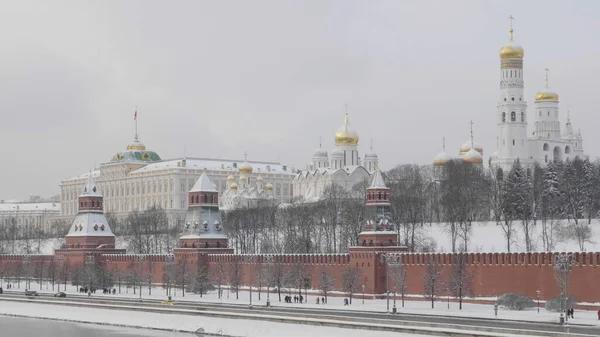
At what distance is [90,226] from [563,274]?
3835cm

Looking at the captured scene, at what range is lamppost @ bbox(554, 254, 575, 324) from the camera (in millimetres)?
41684

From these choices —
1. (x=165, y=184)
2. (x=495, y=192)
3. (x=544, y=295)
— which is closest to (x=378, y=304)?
(x=544, y=295)

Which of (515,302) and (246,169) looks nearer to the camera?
(515,302)

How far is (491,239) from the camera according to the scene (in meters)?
73.6

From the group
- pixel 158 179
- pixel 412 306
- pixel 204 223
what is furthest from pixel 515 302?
pixel 158 179

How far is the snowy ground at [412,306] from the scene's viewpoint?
43531 millimetres

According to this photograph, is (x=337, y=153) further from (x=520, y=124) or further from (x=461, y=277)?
(x=461, y=277)

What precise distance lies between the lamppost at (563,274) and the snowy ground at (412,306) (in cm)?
58

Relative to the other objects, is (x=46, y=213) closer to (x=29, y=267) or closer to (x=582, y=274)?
(x=29, y=267)

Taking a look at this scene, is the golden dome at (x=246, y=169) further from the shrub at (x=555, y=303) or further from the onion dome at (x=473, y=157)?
the shrub at (x=555, y=303)

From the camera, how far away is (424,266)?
179ft

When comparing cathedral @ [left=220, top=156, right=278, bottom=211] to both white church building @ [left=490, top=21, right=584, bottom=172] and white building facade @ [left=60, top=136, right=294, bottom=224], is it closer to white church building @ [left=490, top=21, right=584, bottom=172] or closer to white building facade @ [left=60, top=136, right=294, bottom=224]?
white building facade @ [left=60, top=136, right=294, bottom=224]

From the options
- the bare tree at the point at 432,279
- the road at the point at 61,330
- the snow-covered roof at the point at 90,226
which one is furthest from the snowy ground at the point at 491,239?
the road at the point at 61,330

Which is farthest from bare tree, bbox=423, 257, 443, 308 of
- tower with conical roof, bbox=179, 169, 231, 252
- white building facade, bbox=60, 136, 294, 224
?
white building facade, bbox=60, 136, 294, 224
